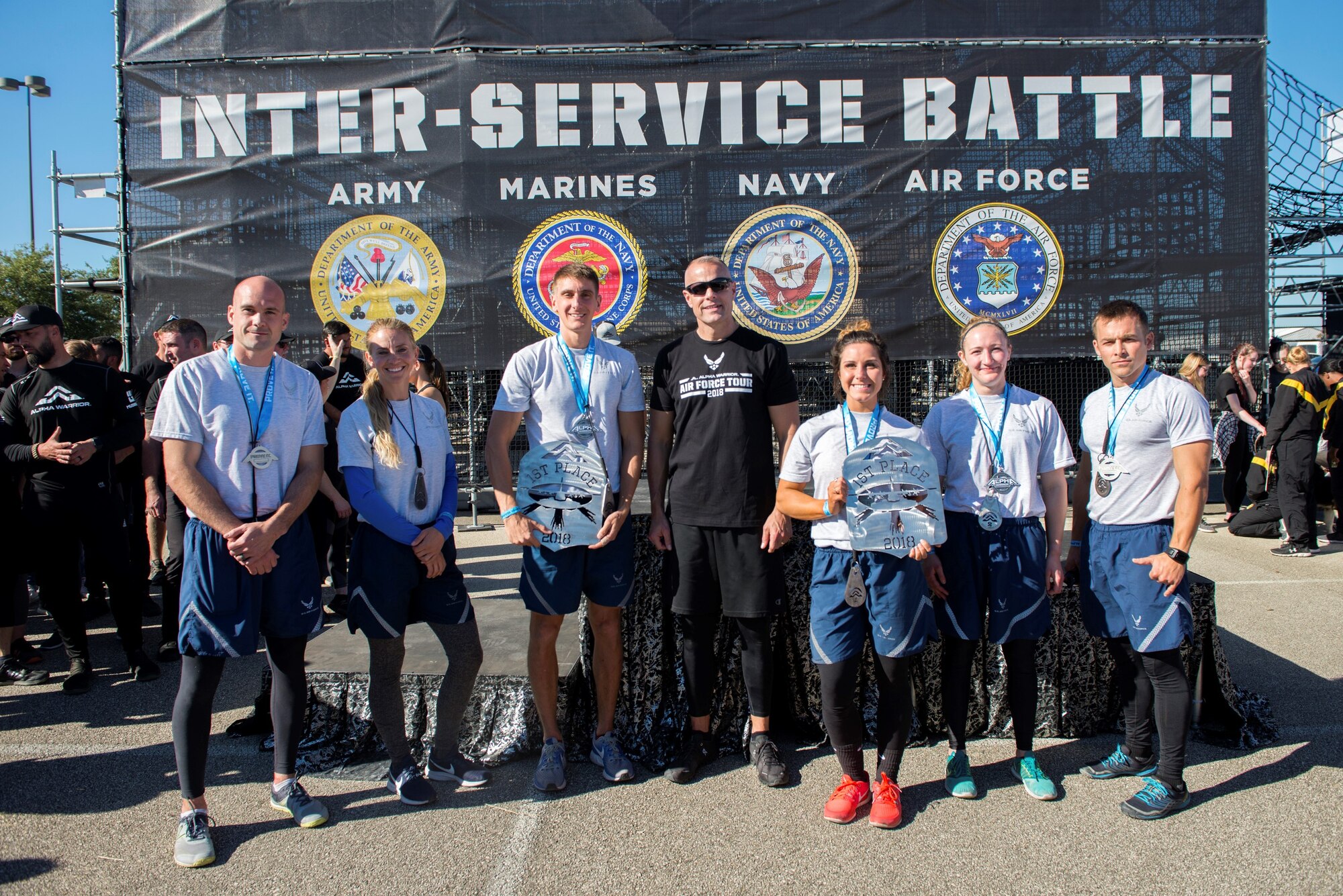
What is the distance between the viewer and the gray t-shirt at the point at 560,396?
2.82 meters

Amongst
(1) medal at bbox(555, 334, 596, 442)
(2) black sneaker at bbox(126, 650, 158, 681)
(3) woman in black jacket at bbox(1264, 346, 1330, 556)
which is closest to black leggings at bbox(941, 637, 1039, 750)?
(1) medal at bbox(555, 334, 596, 442)

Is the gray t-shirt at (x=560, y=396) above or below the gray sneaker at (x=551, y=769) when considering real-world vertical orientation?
above

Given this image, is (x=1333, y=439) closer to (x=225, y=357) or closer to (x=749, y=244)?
(x=749, y=244)

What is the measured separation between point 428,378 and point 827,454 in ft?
8.19

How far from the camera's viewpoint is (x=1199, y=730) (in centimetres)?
313

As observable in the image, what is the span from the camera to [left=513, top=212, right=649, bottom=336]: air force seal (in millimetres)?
6852

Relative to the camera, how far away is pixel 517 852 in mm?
2430

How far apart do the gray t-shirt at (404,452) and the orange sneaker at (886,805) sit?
1.65 m

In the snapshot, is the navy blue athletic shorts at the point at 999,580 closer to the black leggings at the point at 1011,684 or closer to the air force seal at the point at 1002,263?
the black leggings at the point at 1011,684

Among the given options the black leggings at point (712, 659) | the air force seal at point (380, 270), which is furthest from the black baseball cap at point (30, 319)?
the black leggings at point (712, 659)

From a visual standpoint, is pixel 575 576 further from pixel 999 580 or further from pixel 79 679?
pixel 79 679

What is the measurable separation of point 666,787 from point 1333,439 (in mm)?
6244

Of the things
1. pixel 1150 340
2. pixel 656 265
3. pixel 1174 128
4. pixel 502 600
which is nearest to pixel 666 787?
pixel 502 600

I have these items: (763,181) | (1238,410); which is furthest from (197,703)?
(1238,410)
